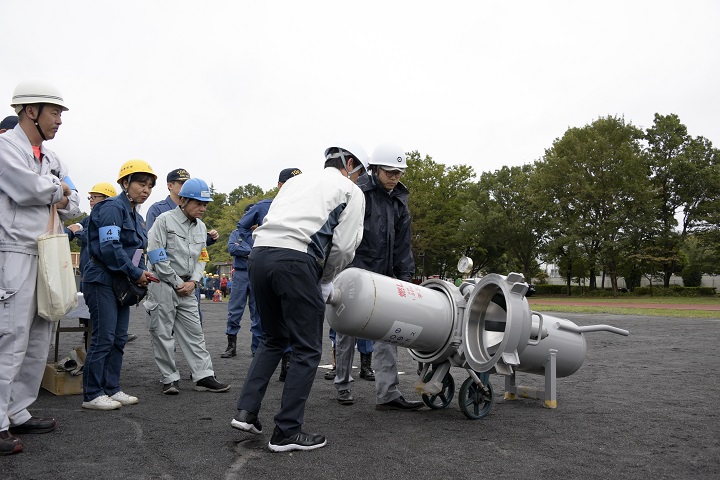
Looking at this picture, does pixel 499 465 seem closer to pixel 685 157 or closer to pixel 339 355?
pixel 339 355

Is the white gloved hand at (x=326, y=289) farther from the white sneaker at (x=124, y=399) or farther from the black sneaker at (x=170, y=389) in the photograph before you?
the black sneaker at (x=170, y=389)

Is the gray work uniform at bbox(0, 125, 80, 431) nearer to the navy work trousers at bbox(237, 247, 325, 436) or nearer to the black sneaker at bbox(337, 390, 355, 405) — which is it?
the navy work trousers at bbox(237, 247, 325, 436)

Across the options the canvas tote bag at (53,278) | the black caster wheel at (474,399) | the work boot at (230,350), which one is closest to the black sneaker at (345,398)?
the black caster wheel at (474,399)

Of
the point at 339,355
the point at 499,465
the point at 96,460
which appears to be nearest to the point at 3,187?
the point at 96,460

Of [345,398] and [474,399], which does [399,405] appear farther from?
[474,399]

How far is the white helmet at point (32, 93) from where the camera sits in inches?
155

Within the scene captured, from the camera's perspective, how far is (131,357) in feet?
27.0

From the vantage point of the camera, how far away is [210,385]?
5.80m

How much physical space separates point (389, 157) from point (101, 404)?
315cm

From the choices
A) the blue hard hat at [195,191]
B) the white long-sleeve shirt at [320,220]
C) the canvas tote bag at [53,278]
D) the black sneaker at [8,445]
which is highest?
the blue hard hat at [195,191]

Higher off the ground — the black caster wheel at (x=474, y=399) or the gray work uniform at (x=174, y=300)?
the gray work uniform at (x=174, y=300)

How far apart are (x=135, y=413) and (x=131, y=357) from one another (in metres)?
3.75

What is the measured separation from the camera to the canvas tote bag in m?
3.81

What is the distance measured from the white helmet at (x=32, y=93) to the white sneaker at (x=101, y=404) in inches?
93.1
